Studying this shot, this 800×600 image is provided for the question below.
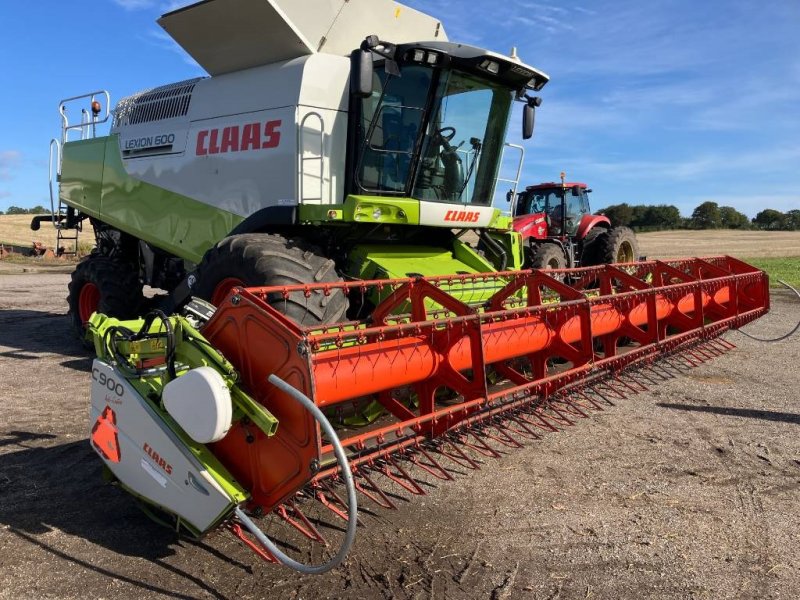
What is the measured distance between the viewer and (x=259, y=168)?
504 centimetres

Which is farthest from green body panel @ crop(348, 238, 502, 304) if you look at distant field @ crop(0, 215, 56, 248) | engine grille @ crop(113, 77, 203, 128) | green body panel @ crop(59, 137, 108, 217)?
distant field @ crop(0, 215, 56, 248)

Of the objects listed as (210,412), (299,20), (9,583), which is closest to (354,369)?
(210,412)

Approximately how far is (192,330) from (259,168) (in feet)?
9.32

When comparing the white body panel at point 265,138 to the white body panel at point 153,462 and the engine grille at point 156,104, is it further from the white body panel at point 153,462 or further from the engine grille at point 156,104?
the white body panel at point 153,462

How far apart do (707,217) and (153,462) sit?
251 ft

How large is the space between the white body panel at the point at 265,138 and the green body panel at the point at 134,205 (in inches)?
6.7

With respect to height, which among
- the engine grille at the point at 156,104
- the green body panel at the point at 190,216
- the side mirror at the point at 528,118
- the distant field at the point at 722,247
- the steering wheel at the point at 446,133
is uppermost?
the engine grille at the point at 156,104

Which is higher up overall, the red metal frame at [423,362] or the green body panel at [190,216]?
the green body panel at [190,216]

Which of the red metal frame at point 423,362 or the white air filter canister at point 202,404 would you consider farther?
the red metal frame at point 423,362

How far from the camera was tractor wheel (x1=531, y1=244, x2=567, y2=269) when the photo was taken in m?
9.21

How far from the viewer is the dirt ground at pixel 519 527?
229 centimetres

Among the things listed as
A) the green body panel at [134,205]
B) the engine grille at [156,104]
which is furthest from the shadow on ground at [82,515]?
the engine grille at [156,104]

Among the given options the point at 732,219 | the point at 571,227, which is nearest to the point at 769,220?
the point at 732,219

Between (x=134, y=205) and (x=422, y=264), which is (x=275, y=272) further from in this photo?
(x=134, y=205)
